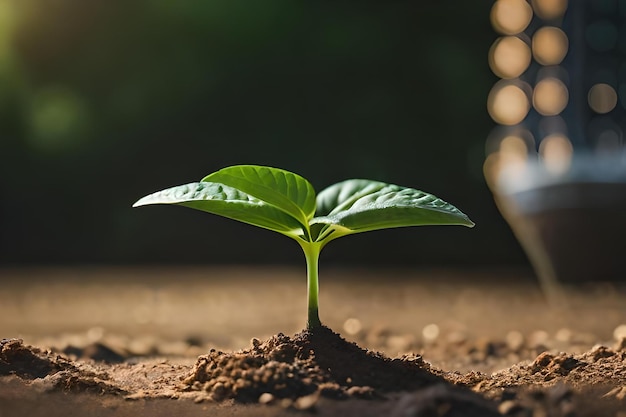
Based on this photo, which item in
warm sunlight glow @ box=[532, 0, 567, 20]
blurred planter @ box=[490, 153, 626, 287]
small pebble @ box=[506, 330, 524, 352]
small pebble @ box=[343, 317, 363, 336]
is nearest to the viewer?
small pebble @ box=[506, 330, 524, 352]

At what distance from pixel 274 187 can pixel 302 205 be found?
0.14ft

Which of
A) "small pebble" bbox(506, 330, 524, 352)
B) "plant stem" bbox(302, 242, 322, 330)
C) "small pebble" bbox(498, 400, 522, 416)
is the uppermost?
"plant stem" bbox(302, 242, 322, 330)

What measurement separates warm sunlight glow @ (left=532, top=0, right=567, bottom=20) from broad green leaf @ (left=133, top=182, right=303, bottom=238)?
9.02ft

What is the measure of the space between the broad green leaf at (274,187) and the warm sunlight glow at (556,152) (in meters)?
2.40

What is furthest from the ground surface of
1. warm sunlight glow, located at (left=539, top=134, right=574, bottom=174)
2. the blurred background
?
the blurred background

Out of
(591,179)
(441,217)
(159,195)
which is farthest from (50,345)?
(591,179)

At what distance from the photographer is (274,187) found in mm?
971

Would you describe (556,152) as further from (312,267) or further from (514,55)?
(312,267)

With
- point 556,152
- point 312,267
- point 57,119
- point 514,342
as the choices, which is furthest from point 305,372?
point 57,119

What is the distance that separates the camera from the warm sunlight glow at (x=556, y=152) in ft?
10.3

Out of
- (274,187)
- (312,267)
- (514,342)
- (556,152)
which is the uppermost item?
(556,152)

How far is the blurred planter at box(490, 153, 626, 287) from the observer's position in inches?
122

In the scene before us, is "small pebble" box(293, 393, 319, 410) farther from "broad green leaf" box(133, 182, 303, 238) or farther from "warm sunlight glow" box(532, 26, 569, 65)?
"warm sunlight glow" box(532, 26, 569, 65)

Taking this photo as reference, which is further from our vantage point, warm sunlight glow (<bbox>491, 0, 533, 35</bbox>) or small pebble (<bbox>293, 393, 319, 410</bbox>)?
warm sunlight glow (<bbox>491, 0, 533, 35</bbox>)
